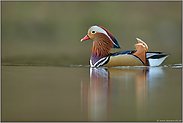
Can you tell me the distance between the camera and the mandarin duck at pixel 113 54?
1847mm

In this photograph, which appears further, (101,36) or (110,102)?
(101,36)

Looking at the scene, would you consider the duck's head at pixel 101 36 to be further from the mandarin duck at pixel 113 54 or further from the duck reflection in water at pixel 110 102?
the duck reflection in water at pixel 110 102

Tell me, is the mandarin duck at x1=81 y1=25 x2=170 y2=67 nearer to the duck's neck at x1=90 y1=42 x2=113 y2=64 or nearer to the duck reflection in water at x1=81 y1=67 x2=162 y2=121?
the duck's neck at x1=90 y1=42 x2=113 y2=64

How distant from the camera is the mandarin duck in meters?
1.85

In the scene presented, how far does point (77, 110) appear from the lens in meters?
0.55

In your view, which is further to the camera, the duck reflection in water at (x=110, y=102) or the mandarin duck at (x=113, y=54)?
the mandarin duck at (x=113, y=54)

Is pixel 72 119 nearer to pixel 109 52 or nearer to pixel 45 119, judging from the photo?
pixel 45 119

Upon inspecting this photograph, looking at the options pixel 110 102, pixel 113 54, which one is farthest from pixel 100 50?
pixel 110 102

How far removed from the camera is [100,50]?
76.0 inches

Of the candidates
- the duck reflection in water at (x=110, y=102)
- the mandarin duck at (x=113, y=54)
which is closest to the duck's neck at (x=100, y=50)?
the mandarin duck at (x=113, y=54)

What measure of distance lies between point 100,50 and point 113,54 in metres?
0.14

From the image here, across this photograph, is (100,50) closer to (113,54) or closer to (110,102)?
(113,54)

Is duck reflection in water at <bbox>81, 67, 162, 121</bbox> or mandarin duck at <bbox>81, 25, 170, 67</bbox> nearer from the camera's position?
duck reflection in water at <bbox>81, 67, 162, 121</bbox>

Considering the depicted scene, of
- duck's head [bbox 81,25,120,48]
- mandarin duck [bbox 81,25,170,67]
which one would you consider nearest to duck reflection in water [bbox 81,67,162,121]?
mandarin duck [bbox 81,25,170,67]
